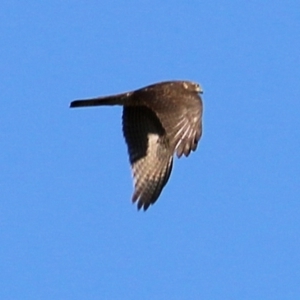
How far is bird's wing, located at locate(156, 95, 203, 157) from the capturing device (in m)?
30.4

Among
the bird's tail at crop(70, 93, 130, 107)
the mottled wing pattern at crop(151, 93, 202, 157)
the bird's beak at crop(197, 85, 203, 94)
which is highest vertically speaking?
the bird's beak at crop(197, 85, 203, 94)

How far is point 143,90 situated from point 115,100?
347 millimetres

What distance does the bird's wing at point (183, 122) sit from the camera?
30.4 meters

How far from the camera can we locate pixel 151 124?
31.7 meters

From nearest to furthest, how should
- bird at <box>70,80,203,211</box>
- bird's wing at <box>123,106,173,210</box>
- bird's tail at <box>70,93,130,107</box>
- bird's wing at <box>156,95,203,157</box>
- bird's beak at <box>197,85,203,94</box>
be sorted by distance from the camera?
bird's wing at <box>156,95,203,157</box>
bird at <box>70,80,203,211</box>
bird's wing at <box>123,106,173,210</box>
bird's tail at <box>70,93,130,107</box>
bird's beak at <box>197,85,203,94</box>

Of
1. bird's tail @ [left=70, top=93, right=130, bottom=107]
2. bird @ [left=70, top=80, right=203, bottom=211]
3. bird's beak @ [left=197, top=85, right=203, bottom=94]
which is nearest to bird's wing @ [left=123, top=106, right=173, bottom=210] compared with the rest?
bird @ [left=70, top=80, right=203, bottom=211]

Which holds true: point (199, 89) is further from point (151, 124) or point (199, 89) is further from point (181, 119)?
point (181, 119)

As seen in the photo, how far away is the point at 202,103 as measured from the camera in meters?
30.8

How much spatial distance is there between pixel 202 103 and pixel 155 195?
50.5 inches

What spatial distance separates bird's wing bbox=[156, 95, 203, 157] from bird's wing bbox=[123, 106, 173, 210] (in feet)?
1.59

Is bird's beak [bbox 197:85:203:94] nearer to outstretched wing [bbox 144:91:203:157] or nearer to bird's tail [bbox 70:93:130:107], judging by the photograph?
outstretched wing [bbox 144:91:203:157]

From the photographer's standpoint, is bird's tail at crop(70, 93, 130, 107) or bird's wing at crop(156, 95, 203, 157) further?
bird's tail at crop(70, 93, 130, 107)

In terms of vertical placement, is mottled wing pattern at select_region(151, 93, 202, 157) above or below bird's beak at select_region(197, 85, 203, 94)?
below

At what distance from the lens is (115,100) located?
31609 mm
